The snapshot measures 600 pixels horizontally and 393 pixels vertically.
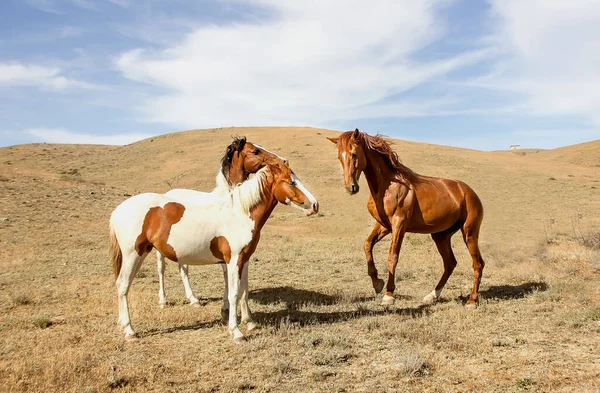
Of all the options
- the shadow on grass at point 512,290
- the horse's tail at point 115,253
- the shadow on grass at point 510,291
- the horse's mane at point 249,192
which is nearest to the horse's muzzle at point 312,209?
the horse's mane at point 249,192

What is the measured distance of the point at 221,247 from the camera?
636 centimetres

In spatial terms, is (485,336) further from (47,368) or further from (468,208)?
(47,368)

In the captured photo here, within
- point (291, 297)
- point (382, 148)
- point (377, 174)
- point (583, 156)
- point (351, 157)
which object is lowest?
point (291, 297)

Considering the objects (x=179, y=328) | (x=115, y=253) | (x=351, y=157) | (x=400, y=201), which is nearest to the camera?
(x=115, y=253)

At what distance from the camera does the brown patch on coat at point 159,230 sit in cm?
627

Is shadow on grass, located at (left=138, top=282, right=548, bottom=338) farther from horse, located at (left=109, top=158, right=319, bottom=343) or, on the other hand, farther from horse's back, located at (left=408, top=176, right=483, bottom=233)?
horse's back, located at (left=408, top=176, right=483, bottom=233)

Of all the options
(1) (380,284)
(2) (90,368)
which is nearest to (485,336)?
(1) (380,284)

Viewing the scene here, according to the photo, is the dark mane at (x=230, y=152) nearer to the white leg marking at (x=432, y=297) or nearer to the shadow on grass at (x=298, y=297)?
the shadow on grass at (x=298, y=297)

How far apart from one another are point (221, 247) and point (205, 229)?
13.3 inches

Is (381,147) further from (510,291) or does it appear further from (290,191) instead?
(510,291)

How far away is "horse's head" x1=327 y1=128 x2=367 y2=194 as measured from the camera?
7.36m

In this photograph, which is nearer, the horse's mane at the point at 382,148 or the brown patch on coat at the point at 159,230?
the brown patch on coat at the point at 159,230

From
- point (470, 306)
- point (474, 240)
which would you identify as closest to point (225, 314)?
point (470, 306)

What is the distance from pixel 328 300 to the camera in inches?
338
